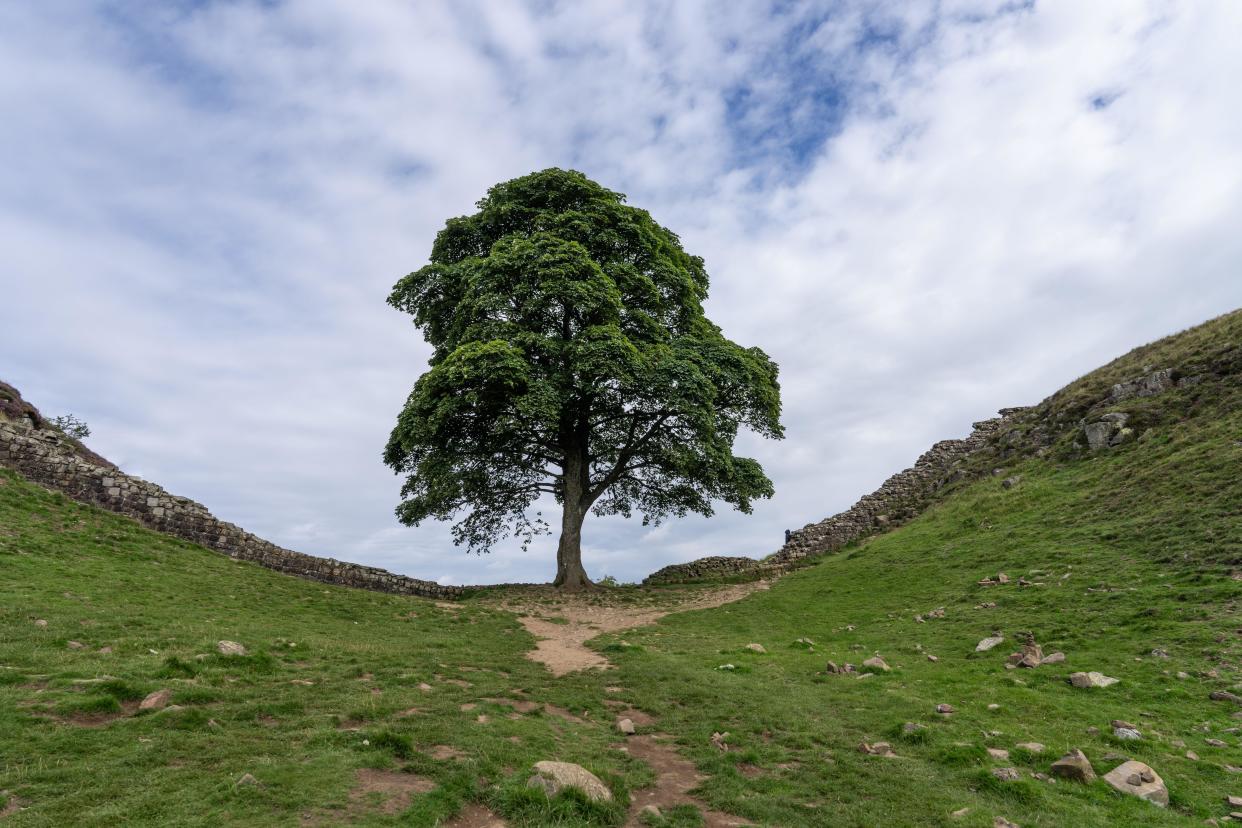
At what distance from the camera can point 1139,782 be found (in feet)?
25.3

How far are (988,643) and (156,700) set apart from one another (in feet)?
51.5

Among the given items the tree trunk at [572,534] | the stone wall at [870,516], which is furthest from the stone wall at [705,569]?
the tree trunk at [572,534]

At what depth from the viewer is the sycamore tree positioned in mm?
24562

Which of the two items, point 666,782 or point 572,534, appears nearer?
point 666,782

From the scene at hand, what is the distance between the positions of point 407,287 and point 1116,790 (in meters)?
29.2

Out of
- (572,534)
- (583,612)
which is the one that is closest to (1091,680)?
(583,612)

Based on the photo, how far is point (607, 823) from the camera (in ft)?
22.6

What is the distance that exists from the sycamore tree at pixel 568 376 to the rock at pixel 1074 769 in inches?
697

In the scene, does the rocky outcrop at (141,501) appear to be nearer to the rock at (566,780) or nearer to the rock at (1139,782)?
the rock at (566,780)

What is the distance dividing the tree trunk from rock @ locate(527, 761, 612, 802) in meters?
20.1

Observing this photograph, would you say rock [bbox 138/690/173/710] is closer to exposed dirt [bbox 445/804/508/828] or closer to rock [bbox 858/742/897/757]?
exposed dirt [bbox 445/804/508/828]

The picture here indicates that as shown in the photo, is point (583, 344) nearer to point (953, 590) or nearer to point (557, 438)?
point (557, 438)

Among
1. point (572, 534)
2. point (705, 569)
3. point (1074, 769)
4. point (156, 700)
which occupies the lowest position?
point (1074, 769)

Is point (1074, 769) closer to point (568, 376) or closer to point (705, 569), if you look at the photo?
point (568, 376)
